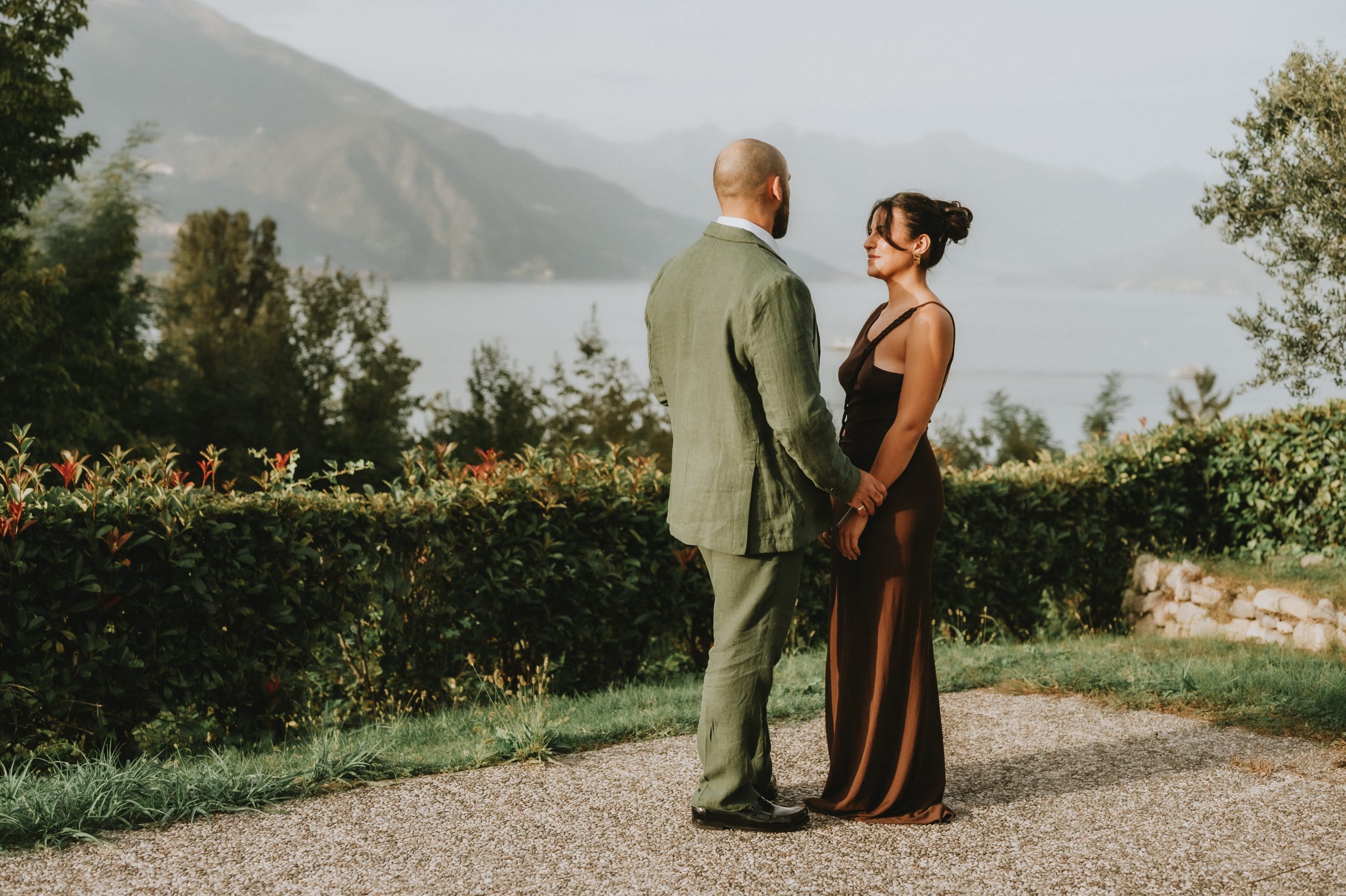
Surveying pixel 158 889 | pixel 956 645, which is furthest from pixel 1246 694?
pixel 158 889

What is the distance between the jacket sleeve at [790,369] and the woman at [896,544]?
1.66 feet

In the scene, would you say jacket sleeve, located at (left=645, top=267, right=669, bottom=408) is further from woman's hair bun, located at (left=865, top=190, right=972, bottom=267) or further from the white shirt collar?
woman's hair bun, located at (left=865, top=190, right=972, bottom=267)

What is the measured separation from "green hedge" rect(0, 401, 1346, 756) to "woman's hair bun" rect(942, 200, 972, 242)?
2905 mm

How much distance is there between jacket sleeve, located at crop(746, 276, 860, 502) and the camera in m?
3.20

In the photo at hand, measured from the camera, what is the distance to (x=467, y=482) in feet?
19.4

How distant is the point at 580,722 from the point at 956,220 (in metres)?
2.75

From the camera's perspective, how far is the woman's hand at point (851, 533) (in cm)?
369

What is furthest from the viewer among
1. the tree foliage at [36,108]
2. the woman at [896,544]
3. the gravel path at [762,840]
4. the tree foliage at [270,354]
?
the tree foliage at [270,354]

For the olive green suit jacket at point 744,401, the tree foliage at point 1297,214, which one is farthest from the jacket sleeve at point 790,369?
Answer: the tree foliage at point 1297,214

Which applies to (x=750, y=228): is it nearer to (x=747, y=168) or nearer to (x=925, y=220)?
(x=747, y=168)

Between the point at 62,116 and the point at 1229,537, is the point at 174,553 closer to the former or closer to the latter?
the point at 1229,537

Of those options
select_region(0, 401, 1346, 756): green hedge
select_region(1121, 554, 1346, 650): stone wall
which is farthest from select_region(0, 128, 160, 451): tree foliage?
select_region(1121, 554, 1346, 650): stone wall

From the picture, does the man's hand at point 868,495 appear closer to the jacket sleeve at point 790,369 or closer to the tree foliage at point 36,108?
the jacket sleeve at point 790,369

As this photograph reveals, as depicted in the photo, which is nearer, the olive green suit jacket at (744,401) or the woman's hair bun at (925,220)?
the olive green suit jacket at (744,401)
